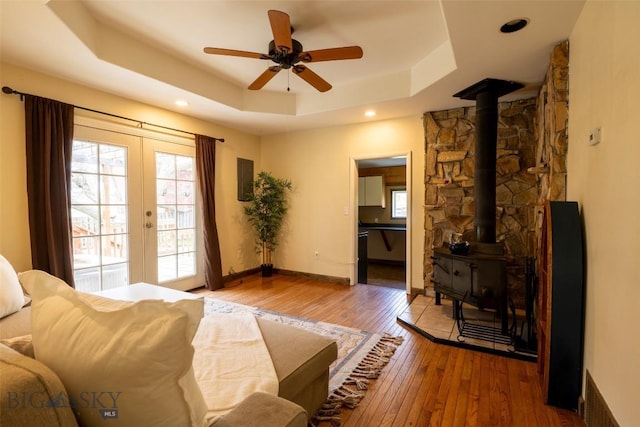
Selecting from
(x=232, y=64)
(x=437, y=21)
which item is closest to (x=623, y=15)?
(x=437, y=21)

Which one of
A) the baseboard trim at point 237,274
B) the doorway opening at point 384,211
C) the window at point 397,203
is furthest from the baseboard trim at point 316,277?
the window at point 397,203

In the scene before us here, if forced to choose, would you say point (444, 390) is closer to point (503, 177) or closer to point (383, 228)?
point (503, 177)

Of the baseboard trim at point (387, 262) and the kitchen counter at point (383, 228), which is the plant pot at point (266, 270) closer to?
the kitchen counter at point (383, 228)

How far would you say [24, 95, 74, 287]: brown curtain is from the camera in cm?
272

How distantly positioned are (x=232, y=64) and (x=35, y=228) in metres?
2.45

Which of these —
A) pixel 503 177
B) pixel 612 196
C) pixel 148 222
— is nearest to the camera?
pixel 612 196

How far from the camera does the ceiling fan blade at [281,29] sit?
1950mm

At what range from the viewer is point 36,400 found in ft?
1.96

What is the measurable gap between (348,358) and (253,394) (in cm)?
151

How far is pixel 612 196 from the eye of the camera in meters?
1.46

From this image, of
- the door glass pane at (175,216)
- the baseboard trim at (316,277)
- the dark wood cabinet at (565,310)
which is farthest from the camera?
the baseboard trim at (316,277)

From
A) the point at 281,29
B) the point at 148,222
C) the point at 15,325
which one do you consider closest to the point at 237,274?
the point at 148,222

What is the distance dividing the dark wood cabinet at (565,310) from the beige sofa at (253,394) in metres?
1.35

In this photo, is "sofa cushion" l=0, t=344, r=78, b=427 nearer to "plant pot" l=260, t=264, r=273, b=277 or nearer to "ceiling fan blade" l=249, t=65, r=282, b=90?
"ceiling fan blade" l=249, t=65, r=282, b=90
